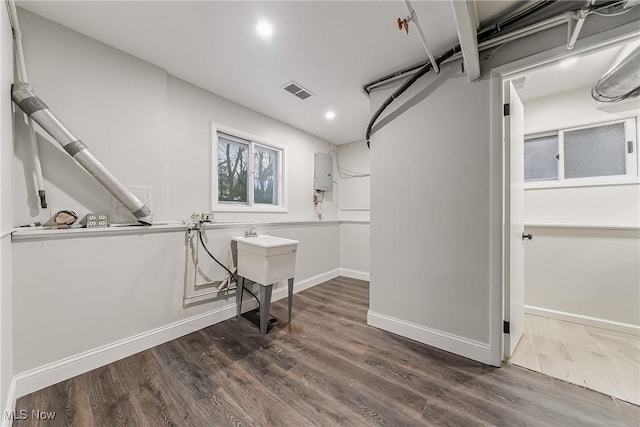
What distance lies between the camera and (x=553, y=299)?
2.40m

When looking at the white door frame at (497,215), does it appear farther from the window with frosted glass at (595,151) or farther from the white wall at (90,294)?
the white wall at (90,294)

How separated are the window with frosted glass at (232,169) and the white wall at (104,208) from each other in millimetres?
238

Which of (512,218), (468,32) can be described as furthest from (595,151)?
(468,32)

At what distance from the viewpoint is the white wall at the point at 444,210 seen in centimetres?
168

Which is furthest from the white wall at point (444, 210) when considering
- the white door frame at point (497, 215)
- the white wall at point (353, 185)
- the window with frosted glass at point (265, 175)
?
the white wall at point (353, 185)

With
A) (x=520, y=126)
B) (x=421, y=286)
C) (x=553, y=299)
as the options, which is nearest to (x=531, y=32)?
(x=520, y=126)

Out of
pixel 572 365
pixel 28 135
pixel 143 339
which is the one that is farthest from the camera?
pixel 143 339

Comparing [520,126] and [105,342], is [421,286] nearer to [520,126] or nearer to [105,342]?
[520,126]

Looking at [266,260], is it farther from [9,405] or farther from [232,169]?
[9,405]

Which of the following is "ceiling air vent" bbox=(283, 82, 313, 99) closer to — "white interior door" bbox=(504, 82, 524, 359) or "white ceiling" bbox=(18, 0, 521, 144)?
"white ceiling" bbox=(18, 0, 521, 144)

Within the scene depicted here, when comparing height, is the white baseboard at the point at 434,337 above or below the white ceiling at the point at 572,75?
below

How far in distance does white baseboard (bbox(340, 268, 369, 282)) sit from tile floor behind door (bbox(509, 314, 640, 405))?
2.09m

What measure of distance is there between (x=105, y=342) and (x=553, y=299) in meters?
4.12

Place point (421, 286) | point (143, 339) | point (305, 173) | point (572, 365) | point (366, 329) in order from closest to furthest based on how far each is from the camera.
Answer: point (572, 365) → point (143, 339) → point (421, 286) → point (366, 329) → point (305, 173)
